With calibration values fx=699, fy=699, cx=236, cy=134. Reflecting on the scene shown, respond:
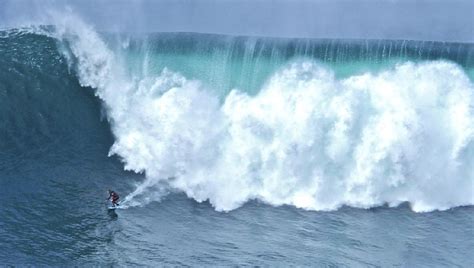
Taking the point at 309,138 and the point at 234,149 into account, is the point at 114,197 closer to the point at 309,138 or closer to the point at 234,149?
the point at 234,149

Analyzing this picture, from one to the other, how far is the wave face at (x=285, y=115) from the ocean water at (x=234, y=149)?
0.05 m

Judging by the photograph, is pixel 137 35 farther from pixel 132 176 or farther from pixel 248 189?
pixel 248 189

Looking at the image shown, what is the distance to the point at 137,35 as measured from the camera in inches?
1065

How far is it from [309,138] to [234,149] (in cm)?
260

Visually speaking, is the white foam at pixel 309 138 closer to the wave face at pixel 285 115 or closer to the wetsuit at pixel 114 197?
the wave face at pixel 285 115

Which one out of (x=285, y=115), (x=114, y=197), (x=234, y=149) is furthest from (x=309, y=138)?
(x=114, y=197)

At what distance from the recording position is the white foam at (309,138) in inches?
916

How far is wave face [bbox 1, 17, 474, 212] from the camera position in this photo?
23.4m

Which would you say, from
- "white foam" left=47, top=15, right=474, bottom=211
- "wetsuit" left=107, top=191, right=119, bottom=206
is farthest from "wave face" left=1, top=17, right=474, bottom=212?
"wetsuit" left=107, top=191, right=119, bottom=206

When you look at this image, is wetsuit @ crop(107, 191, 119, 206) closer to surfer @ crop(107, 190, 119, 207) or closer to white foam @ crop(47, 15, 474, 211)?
surfer @ crop(107, 190, 119, 207)

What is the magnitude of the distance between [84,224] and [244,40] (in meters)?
10.2

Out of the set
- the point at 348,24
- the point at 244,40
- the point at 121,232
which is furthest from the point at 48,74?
the point at 348,24

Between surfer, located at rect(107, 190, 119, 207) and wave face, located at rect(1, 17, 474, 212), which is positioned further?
wave face, located at rect(1, 17, 474, 212)

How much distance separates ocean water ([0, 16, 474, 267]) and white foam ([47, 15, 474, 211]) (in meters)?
0.05
